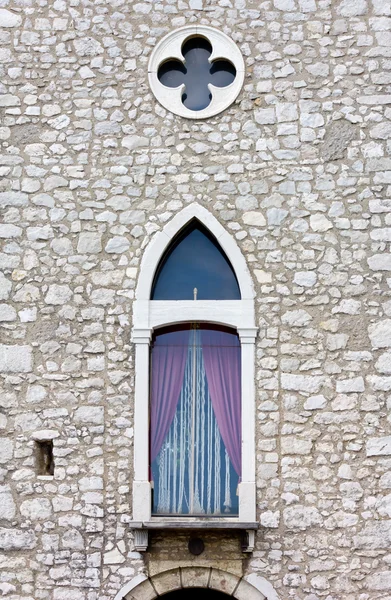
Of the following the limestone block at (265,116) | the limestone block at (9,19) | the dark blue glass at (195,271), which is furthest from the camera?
the limestone block at (9,19)

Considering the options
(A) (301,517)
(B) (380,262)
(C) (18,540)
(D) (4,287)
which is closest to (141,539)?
(C) (18,540)

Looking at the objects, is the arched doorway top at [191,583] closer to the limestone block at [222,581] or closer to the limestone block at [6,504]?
the limestone block at [222,581]

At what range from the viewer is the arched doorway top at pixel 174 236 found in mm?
8023

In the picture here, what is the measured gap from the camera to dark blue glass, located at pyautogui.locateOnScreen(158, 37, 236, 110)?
8.48 metres

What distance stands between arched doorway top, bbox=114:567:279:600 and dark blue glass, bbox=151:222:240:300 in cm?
242

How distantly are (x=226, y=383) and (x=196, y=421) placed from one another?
0.44 meters

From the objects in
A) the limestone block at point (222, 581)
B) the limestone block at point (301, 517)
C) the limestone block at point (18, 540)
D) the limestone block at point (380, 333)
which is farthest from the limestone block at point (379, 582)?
the limestone block at point (18, 540)

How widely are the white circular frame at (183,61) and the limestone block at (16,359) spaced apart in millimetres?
2628

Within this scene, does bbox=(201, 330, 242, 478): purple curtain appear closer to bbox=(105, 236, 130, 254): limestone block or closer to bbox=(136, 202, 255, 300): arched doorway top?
bbox=(136, 202, 255, 300): arched doorway top

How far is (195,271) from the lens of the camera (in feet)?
27.1

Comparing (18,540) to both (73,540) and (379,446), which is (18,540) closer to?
(73,540)

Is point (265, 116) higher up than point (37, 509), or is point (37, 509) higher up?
point (265, 116)

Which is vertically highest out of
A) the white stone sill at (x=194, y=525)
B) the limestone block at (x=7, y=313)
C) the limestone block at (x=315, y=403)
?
the limestone block at (x=7, y=313)

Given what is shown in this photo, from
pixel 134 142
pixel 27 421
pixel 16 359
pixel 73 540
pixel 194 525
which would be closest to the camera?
pixel 194 525
